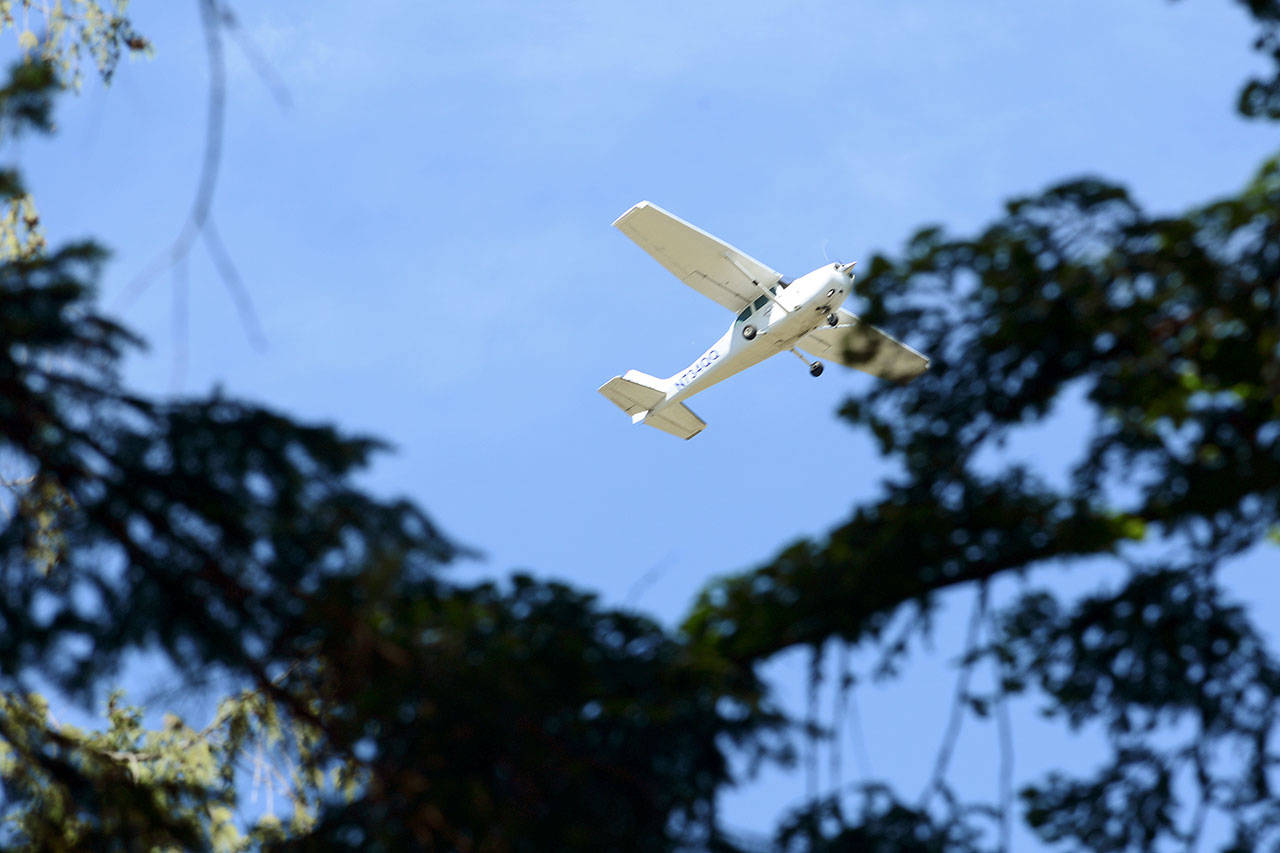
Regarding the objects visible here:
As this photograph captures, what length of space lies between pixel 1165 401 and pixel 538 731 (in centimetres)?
314

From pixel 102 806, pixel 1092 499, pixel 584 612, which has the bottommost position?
pixel 102 806

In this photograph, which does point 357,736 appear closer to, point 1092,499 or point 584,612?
point 584,612

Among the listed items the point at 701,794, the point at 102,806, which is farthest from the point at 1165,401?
the point at 102,806

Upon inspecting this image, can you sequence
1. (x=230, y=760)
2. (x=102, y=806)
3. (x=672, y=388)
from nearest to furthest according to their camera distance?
1. (x=102, y=806)
2. (x=230, y=760)
3. (x=672, y=388)

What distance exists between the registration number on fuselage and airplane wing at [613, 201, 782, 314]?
0.96 meters

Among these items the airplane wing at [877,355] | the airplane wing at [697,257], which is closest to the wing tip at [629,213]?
the airplane wing at [697,257]

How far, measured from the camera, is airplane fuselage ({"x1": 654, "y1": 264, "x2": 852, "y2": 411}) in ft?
70.0

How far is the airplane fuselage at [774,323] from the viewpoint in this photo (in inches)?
840

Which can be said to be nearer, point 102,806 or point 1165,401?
point 102,806

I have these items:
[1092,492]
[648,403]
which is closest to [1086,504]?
[1092,492]

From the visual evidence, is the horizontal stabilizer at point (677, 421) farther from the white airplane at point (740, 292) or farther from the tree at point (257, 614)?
the tree at point (257, 614)

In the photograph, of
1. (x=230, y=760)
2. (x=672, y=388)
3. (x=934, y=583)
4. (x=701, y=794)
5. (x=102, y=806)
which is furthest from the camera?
(x=672, y=388)

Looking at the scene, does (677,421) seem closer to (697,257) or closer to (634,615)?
(697,257)

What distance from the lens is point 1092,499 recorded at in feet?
21.6
